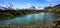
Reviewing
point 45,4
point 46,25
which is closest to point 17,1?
point 45,4

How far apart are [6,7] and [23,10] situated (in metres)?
0.28

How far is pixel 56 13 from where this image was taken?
1.72m

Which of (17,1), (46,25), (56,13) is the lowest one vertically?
(46,25)

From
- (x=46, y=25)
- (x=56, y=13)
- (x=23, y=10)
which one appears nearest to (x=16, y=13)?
(x=23, y=10)

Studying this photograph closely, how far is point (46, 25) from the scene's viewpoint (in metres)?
1.70

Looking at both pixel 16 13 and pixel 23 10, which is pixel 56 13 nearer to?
pixel 23 10

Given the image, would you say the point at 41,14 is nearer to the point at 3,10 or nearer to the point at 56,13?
the point at 56,13

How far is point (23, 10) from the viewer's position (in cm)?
176

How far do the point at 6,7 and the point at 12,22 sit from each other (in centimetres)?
27

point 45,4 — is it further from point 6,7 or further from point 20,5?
point 6,7

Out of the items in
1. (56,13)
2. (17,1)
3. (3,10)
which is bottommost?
(56,13)

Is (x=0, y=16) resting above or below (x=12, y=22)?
above

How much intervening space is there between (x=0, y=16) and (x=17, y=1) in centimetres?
37

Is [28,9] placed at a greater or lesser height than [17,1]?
lesser
